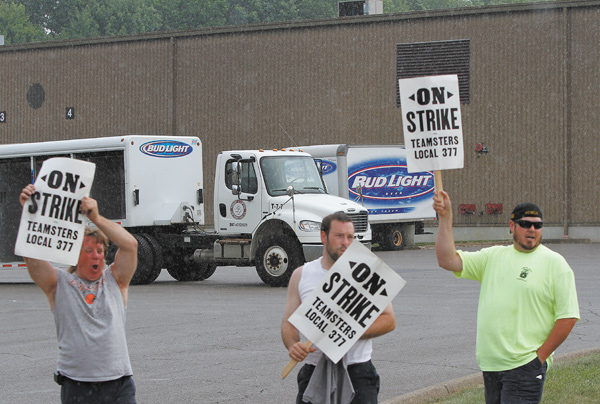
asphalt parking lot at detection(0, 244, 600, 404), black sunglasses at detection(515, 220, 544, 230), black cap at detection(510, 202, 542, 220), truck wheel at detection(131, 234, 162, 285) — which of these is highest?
black cap at detection(510, 202, 542, 220)

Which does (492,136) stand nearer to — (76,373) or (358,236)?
(358,236)

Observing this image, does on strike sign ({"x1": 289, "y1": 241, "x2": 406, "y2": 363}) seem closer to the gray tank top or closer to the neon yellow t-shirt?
the neon yellow t-shirt

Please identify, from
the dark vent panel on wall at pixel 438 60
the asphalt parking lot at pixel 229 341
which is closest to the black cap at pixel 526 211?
the asphalt parking lot at pixel 229 341

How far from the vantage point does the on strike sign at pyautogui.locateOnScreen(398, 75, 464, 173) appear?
650cm

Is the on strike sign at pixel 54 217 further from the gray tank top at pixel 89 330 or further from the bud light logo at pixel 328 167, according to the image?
the bud light logo at pixel 328 167

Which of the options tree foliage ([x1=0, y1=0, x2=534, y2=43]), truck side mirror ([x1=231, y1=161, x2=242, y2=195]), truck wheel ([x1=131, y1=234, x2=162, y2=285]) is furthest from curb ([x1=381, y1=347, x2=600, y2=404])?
tree foliage ([x1=0, y1=0, x2=534, y2=43])

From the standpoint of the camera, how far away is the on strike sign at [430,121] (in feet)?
21.3

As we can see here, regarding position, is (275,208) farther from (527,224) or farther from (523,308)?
(523,308)

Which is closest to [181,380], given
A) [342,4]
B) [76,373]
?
[76,373]

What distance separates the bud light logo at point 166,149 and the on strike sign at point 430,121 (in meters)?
15.0

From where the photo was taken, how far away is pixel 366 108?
39.9 m

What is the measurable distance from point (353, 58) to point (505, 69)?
20.6 ft

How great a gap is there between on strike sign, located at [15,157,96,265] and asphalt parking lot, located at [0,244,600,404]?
375cm

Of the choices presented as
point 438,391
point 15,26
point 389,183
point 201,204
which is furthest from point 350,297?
point 15,26
